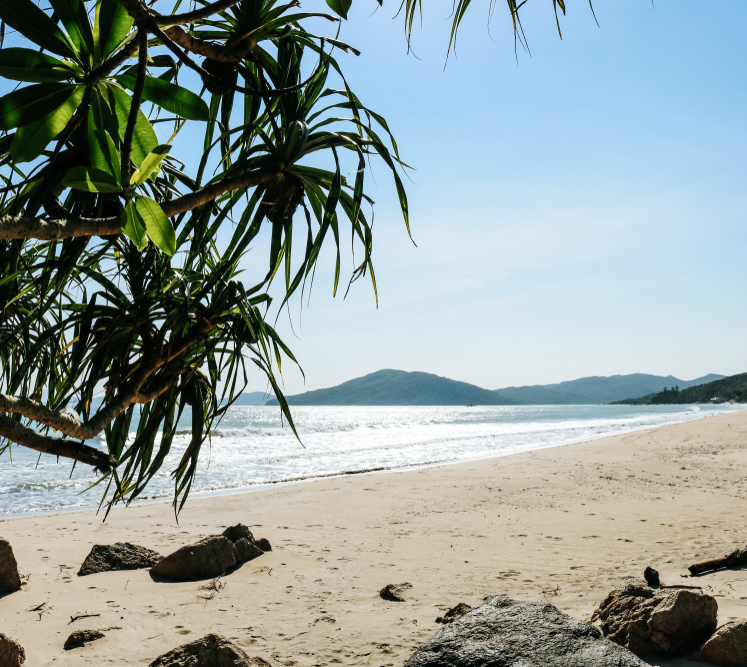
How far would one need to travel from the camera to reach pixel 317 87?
1.98 metres

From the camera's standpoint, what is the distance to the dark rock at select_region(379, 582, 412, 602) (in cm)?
407

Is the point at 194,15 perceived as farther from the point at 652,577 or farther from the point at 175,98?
the point at 652,577

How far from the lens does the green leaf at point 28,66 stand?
0.99 m

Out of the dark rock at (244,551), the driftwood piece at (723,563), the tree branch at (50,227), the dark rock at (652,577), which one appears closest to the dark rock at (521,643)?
the dark rock at (652,577)

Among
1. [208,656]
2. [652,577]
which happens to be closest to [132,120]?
[208,656]

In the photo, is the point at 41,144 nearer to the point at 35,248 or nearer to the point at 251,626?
the point at 35,248

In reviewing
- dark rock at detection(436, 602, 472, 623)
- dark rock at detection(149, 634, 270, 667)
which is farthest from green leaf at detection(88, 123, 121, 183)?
dark rock at detection(436, 602, 472, 623)

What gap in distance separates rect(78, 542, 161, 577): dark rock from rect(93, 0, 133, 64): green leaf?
15.8ft

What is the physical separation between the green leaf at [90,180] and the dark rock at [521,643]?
216cm

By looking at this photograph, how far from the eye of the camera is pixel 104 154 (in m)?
1.01

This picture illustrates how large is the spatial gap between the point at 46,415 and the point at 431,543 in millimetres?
5108

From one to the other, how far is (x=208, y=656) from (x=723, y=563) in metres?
3.69

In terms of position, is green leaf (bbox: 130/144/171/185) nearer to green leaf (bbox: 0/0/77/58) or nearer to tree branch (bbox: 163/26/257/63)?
green leaf (bbox: 0/0/77/58)

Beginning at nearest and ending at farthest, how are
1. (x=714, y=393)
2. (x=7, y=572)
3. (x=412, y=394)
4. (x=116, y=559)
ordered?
(x=7, y=572) → (x=116, y=559) → (x=714, y=393) → (x=412, y=394)
